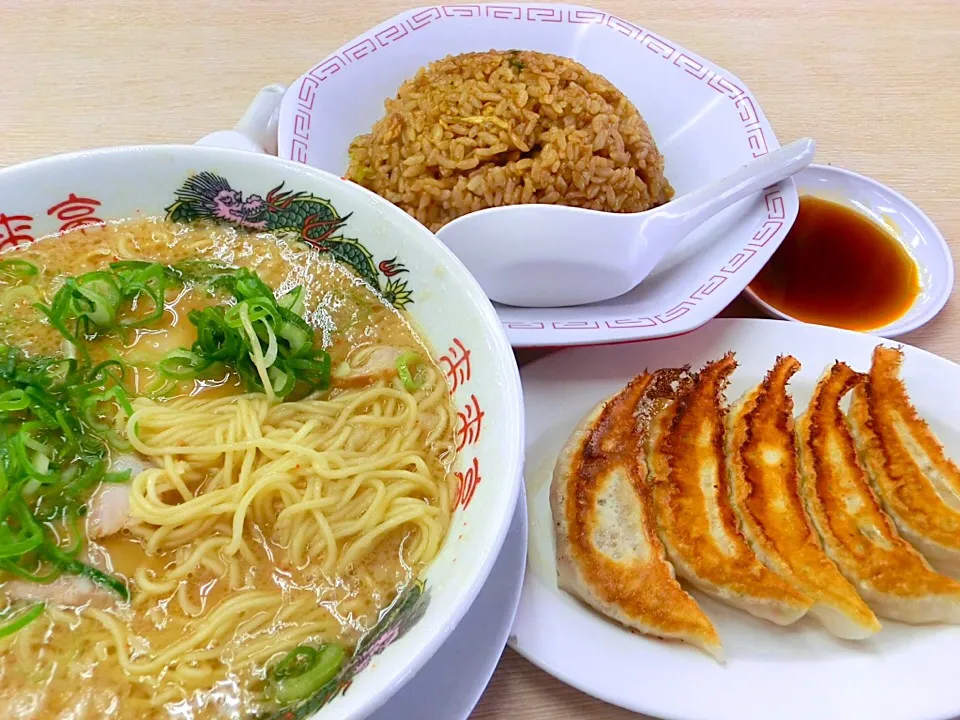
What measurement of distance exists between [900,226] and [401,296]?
143 cm

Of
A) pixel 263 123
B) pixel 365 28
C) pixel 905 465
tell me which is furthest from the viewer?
pixel 365 28

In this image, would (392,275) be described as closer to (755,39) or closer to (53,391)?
(53,391)

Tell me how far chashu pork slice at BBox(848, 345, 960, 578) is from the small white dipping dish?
25 centimetres

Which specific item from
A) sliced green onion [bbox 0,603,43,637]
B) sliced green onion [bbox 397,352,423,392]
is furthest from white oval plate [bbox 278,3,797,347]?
sliced green onion [bbox 0,603,43,637]

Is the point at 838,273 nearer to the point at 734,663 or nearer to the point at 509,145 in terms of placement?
the point at 509,145

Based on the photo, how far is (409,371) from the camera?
3.59 ft

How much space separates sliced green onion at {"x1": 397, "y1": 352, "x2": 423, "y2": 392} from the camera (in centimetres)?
108

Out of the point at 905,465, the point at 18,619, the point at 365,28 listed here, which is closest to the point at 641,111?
the point at 365,28

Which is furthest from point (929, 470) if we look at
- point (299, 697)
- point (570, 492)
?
point (299, 697)

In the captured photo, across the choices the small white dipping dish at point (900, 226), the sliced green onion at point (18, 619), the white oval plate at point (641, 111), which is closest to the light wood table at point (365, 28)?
the small white dipping dish at point (900, 226)

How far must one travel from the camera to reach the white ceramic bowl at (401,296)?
76 cm

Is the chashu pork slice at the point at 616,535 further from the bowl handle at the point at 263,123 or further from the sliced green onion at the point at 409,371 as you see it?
the bowl handle at the point at 263,123

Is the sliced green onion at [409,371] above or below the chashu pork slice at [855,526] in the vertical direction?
above

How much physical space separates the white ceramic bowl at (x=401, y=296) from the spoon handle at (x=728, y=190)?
671 mm
